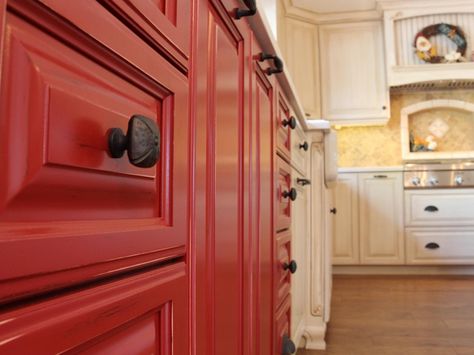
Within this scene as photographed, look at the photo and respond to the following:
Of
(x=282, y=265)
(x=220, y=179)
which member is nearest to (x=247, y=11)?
(x=220, y=179)

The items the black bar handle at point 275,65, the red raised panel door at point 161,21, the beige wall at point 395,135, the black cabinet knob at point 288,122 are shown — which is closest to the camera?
the red raised panel door at point 161,21

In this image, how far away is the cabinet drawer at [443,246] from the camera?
3486mm

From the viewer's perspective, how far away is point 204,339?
1.74ft

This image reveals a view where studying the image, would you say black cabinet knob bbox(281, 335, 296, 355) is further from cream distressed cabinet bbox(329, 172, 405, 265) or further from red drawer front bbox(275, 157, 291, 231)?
cream distressed cabinet bbox(329, 172, 405, 265)

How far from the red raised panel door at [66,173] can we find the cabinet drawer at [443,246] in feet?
11.6

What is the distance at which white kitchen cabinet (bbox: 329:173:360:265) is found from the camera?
145 inches

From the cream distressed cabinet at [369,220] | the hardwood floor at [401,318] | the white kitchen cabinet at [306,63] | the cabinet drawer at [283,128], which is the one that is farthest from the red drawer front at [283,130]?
the white kitchen cabinet at [306,63]

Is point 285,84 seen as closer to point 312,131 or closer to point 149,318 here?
point 312,131

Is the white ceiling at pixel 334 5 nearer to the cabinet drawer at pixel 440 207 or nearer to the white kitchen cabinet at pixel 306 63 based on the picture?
the white kitchen cabinet at pixel 306 63

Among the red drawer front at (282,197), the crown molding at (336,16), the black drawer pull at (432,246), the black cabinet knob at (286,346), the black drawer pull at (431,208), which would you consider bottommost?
the black cabinet knob at (286,346)

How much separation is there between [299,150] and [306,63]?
2607 mm

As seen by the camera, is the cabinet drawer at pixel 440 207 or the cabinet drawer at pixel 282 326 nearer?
the cabinet drawer at pixel 282 326

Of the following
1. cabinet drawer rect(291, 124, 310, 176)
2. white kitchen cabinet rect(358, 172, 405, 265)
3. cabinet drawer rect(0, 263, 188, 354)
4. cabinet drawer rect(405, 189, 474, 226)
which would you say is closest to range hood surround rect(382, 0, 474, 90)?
white kitchen cabinet rect(358, 172, 405, 265)

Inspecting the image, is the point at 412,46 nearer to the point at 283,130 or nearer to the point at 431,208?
the point at 431,208
